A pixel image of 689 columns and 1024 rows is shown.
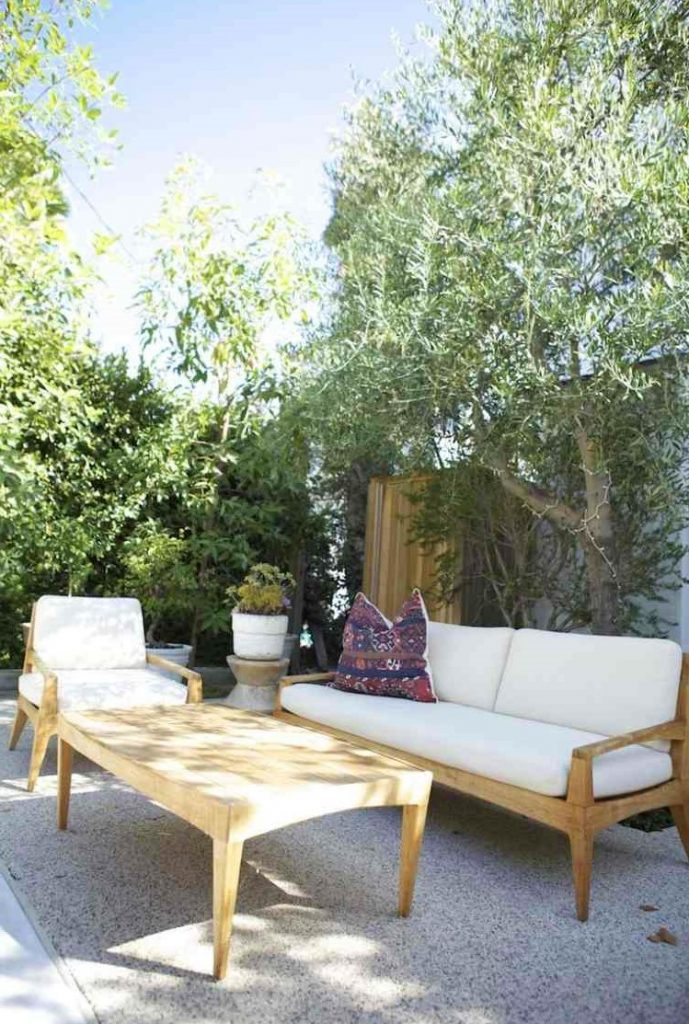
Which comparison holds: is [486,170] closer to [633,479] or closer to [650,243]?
[650,243]

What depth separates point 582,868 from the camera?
2719 millimetres

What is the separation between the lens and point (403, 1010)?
6.82 ft

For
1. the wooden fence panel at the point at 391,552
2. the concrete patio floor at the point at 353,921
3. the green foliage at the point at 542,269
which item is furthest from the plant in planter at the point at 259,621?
the concrete patio floor at the point at 353,921

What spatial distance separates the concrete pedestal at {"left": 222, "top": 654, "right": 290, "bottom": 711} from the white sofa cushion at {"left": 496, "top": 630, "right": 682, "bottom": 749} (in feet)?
9.02

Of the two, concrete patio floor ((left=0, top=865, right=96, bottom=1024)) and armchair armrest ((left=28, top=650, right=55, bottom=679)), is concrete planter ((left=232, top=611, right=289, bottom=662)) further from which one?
concrete patio floor ((left=0, top=865, right=96, bottom=1024))

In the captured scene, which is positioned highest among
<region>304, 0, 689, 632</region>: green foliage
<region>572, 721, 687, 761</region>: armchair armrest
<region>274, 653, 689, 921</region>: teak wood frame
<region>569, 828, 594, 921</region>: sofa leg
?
<region>304, 0, 689, 632</region>: green foliage

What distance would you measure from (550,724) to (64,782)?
2.08m

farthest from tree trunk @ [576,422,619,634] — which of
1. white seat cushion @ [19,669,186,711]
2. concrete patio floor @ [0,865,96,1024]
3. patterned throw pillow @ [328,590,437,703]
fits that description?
concrete patio floor @ [0,865,96,1024]

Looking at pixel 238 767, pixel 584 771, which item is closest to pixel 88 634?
pixel 238 767

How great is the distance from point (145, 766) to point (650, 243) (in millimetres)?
3138

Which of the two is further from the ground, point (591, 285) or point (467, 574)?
point (591, 285)

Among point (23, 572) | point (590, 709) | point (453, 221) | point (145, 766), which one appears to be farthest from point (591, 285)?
point (23, 572)

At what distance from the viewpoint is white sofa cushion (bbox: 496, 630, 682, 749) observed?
330 cm

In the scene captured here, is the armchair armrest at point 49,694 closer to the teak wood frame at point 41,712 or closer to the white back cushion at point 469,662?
the teak wood frame at point 41,712
